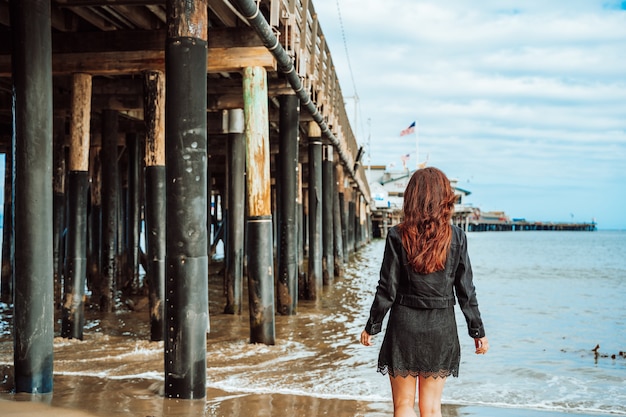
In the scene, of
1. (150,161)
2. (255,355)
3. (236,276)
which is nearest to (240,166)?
(236,276)

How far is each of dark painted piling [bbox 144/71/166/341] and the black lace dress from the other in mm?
5118

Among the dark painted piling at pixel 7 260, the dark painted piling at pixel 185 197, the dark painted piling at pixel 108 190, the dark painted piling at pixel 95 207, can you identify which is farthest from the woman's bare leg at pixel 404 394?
the dark painted piling at pixel 7 260

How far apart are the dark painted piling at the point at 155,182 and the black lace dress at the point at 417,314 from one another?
16.8 feet

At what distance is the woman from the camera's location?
139 inches

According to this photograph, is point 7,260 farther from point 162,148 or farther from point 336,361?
point 336,361

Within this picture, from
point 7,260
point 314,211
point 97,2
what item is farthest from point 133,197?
point 97,2

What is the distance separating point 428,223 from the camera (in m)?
3.55

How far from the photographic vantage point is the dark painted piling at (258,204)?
8.25m

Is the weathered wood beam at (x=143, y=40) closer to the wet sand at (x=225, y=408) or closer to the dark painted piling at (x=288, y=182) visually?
the dark painted piling at (x=288, y=182)

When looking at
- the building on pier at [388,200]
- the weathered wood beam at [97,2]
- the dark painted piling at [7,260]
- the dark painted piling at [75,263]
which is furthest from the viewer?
the building on pier at [388,200]

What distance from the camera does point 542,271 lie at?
2809 centimetres

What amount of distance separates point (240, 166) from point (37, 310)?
6.68 m

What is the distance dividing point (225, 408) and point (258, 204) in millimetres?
3174

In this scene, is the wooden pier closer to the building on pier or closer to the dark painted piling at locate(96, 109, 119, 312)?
the dark painted piling at locate(96, 109, 119, 312)
